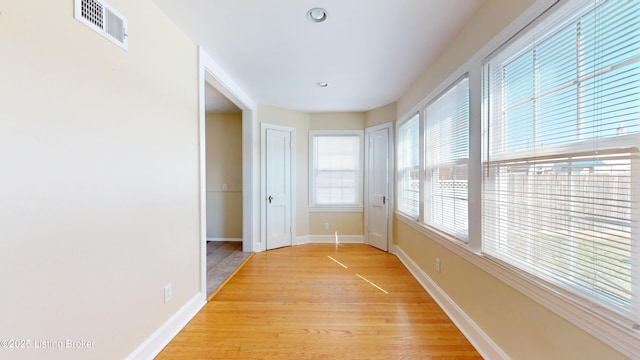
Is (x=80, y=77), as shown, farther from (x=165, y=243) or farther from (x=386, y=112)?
(x=386, y=112)

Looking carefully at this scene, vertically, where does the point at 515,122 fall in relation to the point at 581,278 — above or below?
above

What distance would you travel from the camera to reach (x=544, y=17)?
1.24 m

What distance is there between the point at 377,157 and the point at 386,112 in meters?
0.76

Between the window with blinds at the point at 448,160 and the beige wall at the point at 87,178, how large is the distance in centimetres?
231

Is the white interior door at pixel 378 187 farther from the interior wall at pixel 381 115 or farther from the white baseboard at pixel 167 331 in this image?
the white baseboard at pixel 167 331

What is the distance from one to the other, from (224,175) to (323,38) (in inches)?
136

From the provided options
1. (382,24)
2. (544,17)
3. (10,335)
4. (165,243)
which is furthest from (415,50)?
(10,335)

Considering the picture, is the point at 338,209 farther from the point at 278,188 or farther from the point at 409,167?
the point at 409,167

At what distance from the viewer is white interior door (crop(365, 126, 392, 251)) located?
4.12 metres

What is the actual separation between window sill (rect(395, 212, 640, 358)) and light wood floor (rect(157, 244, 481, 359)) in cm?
64

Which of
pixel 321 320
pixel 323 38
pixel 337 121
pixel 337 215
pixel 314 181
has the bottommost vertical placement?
pixel 321 320

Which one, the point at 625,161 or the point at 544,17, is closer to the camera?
the point at 625,161

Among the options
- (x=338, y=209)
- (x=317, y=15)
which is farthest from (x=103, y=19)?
(x=338, y=209)

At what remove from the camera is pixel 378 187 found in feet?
14.1
